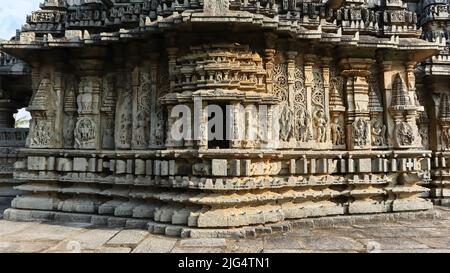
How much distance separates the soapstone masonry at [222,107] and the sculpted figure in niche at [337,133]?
0.03m

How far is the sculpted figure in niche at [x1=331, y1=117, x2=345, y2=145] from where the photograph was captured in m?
8.29

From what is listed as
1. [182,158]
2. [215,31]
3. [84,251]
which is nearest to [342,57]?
[215,31]

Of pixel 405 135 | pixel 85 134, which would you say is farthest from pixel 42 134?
pixel 405 135

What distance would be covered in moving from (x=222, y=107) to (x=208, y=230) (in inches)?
87.3

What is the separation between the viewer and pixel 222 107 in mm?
6902

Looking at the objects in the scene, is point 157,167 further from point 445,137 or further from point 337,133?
point 445,137

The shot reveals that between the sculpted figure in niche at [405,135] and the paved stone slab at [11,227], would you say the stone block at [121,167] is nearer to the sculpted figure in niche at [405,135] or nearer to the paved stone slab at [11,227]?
the paved stone slab at [11,227]

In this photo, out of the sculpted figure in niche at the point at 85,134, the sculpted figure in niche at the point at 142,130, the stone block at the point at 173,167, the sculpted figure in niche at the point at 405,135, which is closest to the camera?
the stone block at the point at 173,167

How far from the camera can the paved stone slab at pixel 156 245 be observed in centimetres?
548

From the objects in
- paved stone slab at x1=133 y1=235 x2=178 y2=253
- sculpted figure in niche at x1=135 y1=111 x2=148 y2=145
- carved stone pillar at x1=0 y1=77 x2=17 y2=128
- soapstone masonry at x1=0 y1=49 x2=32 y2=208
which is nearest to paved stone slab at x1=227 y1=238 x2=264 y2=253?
paved stone slab at x1=133 y1=235 x2=178 y2=253

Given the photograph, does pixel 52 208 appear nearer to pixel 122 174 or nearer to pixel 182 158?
pixel 122 174

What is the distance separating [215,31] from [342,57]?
3088mm

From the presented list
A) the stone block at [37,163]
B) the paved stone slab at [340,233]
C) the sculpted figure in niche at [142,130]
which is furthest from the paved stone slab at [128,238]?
the paved stone slab at [340,233]

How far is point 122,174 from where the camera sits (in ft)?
25.8
